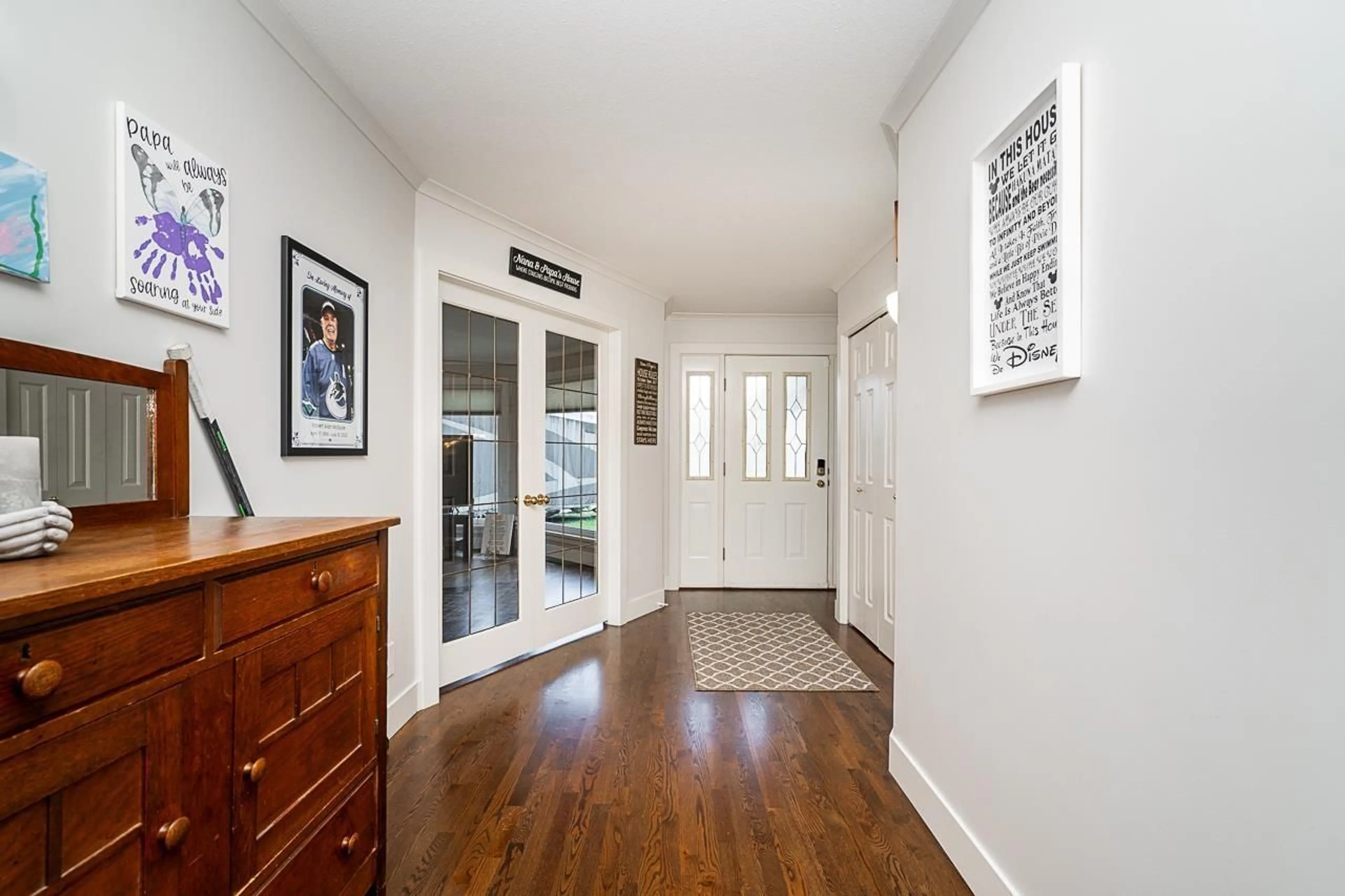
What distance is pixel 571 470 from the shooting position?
4008 millimetres

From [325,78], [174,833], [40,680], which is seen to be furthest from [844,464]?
[40,680]

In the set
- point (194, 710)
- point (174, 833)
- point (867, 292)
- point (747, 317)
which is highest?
point (747, 317)

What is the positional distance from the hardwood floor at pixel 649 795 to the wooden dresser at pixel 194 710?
543 mm

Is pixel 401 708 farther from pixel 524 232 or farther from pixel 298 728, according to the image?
pixel 524 232

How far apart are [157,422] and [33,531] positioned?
0.70 meters

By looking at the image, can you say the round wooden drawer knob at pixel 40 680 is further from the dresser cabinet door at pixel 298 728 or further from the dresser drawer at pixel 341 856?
the dresser drawer at pixel 341 856

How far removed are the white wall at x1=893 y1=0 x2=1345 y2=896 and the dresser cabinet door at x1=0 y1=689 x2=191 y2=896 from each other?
149 cm

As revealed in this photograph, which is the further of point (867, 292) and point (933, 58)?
point (867, 292)

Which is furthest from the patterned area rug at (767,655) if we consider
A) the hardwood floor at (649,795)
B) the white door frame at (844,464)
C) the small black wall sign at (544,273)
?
the small black wall sign at (544,273)

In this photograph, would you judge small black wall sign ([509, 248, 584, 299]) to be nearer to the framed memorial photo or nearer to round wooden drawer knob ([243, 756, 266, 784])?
the framed memorial photo

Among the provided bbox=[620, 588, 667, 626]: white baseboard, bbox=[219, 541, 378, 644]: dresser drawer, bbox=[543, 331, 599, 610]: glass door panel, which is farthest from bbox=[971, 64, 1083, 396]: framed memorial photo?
bbox=[620, 588, 667, 626]: white baseboard

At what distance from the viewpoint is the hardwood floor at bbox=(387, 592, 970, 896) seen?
5.72ft

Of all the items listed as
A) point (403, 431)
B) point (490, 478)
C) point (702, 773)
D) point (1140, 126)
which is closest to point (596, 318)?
point (490, 478)

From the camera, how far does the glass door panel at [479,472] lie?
313 cm
